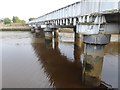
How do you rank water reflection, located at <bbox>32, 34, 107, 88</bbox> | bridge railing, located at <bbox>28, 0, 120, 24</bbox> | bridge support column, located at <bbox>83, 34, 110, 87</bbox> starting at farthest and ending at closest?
water reflection, located at <bbox>32, 34, 107, 88</bbox> < bridge support column, located at <bbox>83, 34, 110, 87</bbox> < bridge railing, located at <bbox>28, 0, 120, 24</bbox>

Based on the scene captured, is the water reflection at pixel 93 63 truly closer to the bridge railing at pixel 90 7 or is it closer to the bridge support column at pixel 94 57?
the bridge support column at pixel 94 57

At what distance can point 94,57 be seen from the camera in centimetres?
1325

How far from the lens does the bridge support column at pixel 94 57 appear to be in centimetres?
1295

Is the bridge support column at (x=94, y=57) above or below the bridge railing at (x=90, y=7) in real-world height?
below

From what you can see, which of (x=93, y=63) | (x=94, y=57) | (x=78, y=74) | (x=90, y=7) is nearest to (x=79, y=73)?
(x=78, y=74)

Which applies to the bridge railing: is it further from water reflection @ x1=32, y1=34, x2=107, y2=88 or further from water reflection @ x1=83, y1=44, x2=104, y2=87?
water reflection @ x1=32, y1=34, x2=107, y2=88

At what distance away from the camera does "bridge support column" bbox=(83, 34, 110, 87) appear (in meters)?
13.0

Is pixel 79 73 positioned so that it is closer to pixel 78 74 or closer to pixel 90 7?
pixel 78 74

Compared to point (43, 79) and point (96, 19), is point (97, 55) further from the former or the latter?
point (43, 79)

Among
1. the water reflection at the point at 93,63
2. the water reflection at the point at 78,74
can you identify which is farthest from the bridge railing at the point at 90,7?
the water reflection at the point at 78,74

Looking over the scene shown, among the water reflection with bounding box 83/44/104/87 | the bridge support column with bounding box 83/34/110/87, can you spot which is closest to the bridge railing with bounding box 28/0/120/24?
the bridge support column with bounding box 83/34/110/87

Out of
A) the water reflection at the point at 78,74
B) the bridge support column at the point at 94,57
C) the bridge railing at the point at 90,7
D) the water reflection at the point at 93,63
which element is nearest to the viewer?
the bridge railing at the point at 90,7

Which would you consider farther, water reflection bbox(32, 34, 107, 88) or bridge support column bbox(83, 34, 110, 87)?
water reflection bbox(32, 34, 107, 88)

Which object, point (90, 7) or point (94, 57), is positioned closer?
point (94, 57)
